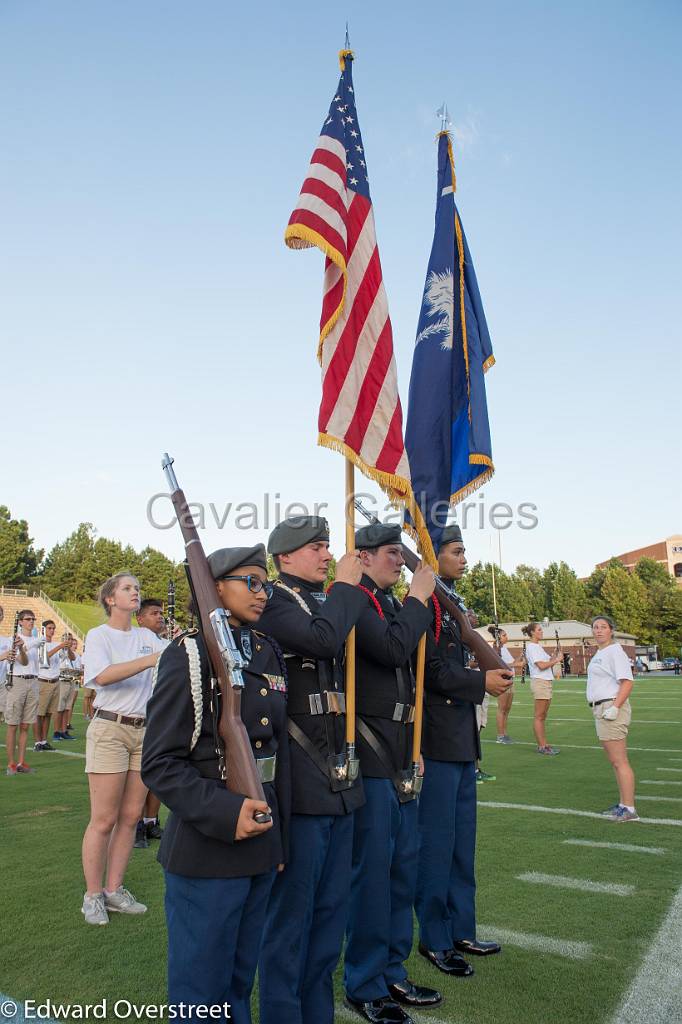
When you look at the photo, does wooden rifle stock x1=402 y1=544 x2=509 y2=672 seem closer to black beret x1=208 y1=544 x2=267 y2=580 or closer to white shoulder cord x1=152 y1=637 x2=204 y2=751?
black beret x1=208 y1=544 x2=267 y2=580

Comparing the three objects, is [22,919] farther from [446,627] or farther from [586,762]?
[586,762]

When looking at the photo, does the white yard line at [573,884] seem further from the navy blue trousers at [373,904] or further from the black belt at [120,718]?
the black belt at [120,718]

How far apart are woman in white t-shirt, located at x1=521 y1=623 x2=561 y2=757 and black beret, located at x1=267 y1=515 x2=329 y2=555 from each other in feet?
31.9

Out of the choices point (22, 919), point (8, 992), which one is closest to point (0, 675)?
point (22, 919)

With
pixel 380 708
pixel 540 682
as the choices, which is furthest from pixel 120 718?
pixel 540 682

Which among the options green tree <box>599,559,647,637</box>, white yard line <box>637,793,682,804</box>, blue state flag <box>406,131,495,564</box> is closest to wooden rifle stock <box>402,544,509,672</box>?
blue state flag <box>406,131,495,564</box>

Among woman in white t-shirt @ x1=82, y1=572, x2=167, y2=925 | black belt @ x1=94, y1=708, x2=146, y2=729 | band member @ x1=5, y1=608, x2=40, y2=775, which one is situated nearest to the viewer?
woman in white t-shirt @ x1=82, y1=572, x2=167, y2=925

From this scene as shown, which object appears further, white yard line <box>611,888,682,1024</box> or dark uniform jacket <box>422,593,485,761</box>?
dark uniform jacket <box>422,593,485,761</box>

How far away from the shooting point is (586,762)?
11.4 metres

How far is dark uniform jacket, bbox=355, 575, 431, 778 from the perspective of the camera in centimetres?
373

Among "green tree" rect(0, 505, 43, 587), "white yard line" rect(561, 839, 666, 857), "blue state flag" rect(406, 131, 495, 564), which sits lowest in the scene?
"white yard line" rect(561, 839, 666, 857)

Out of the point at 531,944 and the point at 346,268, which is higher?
the point at 346,268

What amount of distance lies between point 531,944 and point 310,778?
7.06 feet

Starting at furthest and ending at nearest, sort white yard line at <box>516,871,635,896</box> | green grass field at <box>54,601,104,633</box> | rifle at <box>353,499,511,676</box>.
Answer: green grass field at <box>54,601,104,633</box> < white yard line at <box>516,871,635,896</box> < rifle at <box>353,499,511,676</box>
